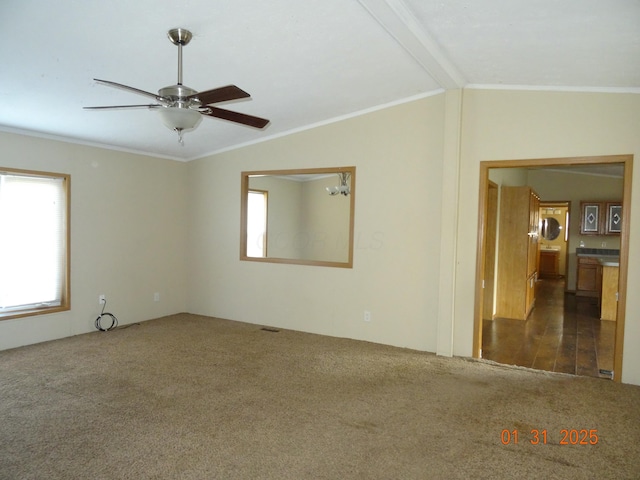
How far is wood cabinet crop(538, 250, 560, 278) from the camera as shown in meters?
11.6

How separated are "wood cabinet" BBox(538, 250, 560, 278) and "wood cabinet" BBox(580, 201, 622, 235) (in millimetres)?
3038

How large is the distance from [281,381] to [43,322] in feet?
9.75

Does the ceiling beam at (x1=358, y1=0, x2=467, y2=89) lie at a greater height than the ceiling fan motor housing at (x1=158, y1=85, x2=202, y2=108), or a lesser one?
greater

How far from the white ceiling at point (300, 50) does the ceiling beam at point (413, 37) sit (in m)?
0.01

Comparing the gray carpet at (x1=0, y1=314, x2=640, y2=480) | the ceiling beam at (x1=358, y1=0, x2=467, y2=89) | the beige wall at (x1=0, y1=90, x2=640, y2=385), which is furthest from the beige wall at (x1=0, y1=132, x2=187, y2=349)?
the ceiling beam at (x1=358, y1=0, x2=467, y2=89)

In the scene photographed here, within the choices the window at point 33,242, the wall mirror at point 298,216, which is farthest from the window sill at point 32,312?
the wall mirror at point 298,216

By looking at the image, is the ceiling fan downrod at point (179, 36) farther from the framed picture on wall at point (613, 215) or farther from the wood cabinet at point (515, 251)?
the framed picture on wall at point (613, 215)

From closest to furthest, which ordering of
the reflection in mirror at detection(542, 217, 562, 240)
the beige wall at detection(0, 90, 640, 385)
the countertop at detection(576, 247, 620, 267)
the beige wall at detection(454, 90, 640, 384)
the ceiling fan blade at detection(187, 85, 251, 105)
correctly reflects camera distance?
the ceiling fan blade at detection(187, 85, 251, 105) < the beige wall at detection(454, 90, 640, 384) < the beige wall at detection(0, 90, 640, 385) < the countertop at detection(576, 247, 620, 267) < the reflection in mirror at detection(542, 217, 562, 240)

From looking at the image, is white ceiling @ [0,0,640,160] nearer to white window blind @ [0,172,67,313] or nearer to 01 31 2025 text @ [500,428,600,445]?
white window blind @ [0,172,67,313]

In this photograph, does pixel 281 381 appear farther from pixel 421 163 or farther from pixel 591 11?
pixel 591 11

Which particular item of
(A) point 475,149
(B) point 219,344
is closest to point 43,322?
(B) point 219,344

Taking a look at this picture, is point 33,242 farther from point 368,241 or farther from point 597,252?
point 597,252

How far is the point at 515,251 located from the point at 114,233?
561 centimetres

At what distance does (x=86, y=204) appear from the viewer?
512 cm
